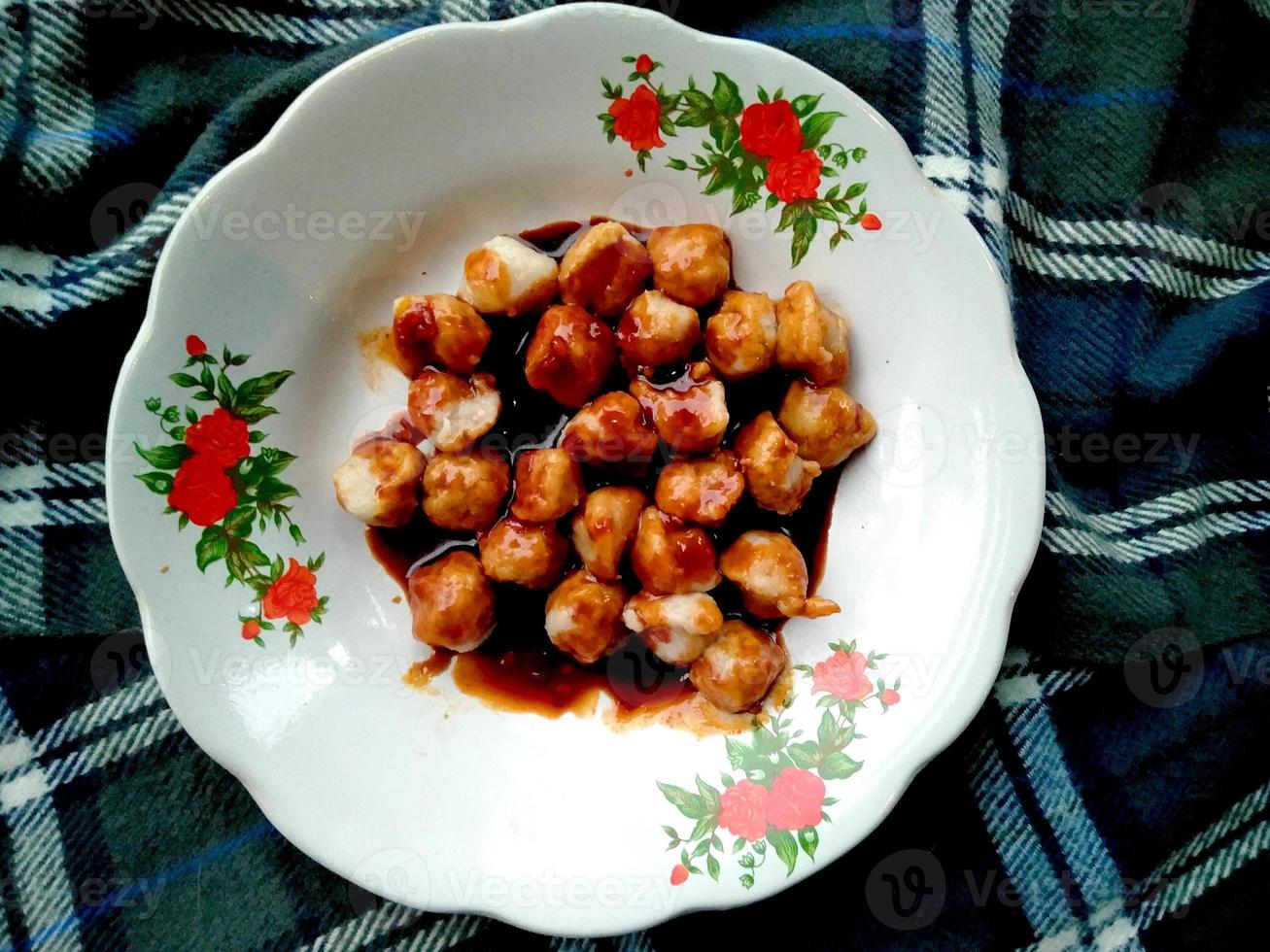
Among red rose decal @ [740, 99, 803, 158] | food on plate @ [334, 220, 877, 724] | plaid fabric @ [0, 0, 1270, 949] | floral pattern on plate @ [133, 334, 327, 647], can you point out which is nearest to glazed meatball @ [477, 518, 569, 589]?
food on plate @ [334, 220, 877, 724]

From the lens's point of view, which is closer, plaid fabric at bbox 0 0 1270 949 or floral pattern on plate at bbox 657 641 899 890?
floral pattern on plate at bbox 657 641 899 890

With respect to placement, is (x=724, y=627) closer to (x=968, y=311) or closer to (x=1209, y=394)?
(x=968, y=311)

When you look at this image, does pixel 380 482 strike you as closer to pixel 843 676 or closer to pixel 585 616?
pixel 585 616

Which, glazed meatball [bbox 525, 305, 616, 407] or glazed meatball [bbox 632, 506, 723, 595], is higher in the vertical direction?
glazed meatball [bbox 525, 305, 616, 407]

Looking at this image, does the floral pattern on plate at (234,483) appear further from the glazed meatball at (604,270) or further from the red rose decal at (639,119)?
the red rose decal at (639,119)

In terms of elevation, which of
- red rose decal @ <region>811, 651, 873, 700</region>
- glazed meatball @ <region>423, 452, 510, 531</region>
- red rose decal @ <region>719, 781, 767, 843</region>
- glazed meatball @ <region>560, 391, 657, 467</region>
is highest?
glazed meatball @ <region>560, 391, 657, 467</region>

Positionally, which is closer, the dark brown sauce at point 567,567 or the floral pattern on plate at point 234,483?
the floral pattern on plate at point 234,483

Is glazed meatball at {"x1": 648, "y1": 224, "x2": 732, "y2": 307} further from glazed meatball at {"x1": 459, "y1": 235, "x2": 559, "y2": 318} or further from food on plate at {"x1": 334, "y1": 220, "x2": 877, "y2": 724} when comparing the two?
glazed meatball at {"x1": 459, "y1": 235, "x2": 559, "y2": 318}

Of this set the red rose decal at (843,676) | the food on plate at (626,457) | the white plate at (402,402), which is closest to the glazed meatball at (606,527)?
the food on plate at (626,457)
